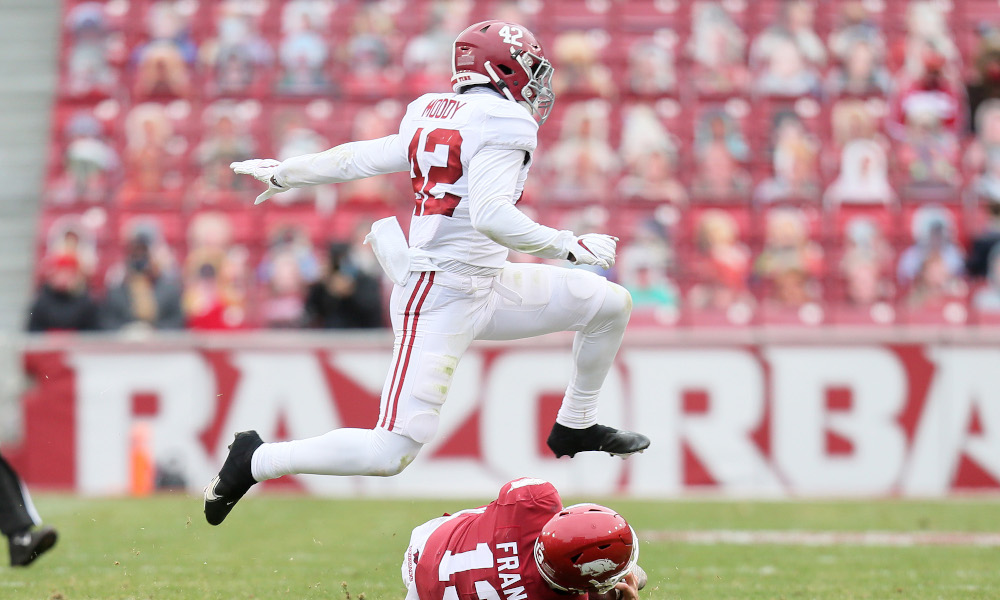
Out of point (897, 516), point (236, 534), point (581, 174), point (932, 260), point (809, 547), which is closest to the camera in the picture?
point (809, 547)

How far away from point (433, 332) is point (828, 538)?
135 inches

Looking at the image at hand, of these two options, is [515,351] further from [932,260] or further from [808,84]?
[808,84]

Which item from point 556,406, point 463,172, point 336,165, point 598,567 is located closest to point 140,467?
point 556,406

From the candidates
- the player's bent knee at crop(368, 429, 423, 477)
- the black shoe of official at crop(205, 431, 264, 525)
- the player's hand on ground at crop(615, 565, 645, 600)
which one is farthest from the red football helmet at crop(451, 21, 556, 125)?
the player's hand on ground at crop(615, 565, 645, 600)

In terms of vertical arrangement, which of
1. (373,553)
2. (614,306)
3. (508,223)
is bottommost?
(373,553)

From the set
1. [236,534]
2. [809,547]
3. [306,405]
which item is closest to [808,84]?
[306,405]

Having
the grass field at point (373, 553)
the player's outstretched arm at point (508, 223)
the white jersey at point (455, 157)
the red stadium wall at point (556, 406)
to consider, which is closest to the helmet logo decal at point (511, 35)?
the white jersey at point (455, 157)

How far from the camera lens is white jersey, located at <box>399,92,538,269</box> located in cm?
477

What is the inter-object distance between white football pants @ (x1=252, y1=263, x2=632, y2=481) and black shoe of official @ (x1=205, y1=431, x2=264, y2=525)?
→ 45 millimetres

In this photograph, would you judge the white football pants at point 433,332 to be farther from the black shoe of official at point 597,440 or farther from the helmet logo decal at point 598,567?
the helmet logo decal at point 598,567

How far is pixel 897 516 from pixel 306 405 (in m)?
4.25

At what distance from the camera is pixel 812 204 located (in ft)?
38.9

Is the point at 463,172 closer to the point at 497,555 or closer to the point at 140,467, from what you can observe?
the point at 497,555

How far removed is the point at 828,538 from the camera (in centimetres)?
736
